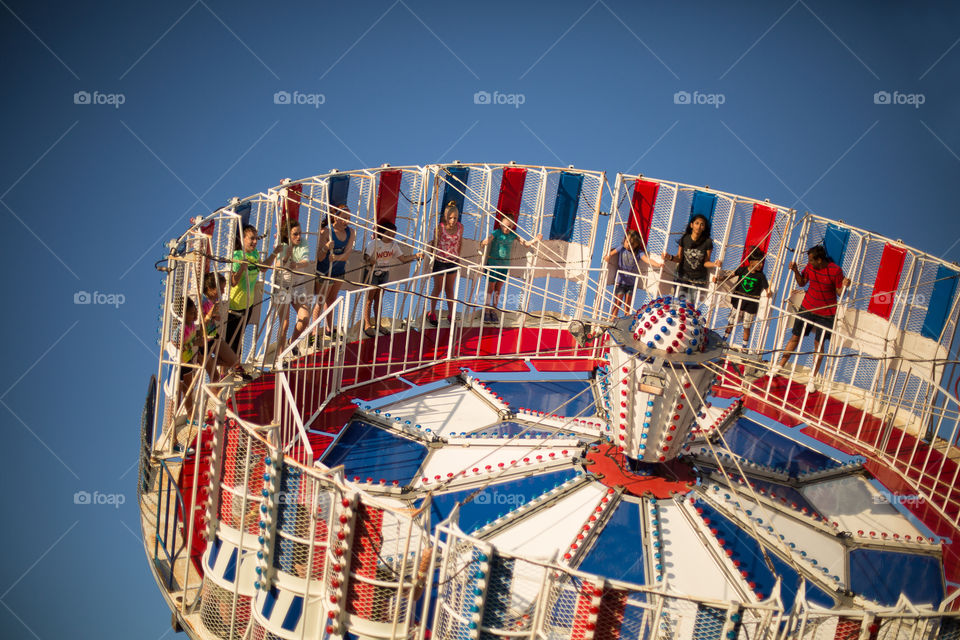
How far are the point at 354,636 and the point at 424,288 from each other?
8.09m

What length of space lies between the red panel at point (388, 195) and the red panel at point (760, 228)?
Result: 655cm

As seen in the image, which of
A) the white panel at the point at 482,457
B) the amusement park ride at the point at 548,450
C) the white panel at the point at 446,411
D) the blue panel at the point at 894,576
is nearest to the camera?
the amusement park ride at the point at 548,450

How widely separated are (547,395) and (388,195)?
15.3 feet

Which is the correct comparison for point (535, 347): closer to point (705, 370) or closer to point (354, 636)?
point (705, 370)

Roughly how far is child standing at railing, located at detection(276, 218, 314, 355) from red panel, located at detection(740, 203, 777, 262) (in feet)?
26.2

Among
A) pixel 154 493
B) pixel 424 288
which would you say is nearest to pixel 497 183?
pixel 424 288

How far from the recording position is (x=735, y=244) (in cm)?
1641

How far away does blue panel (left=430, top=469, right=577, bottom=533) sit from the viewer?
11289 mm

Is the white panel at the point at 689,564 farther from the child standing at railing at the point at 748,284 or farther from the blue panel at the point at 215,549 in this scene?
the child standing at railing at the point at 748,284

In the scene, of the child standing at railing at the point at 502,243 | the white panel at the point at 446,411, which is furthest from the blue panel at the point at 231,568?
the child standing at railing at the point at 502,243

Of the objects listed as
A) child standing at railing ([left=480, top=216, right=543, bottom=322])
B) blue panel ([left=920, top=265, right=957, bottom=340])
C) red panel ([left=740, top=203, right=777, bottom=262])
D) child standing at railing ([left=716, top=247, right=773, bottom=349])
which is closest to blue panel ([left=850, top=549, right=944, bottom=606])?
blue panel ([left=920, top=265, right=957, bottom=340])

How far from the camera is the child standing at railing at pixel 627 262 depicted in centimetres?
1603

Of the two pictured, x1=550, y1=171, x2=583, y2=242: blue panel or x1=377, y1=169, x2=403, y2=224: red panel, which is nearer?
x1=377, y1=169, x2=403, y2=224: red panel

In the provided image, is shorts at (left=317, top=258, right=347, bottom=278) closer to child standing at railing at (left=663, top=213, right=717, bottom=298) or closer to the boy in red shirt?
child standing at railing at (left=663, top=213, right=717, bottom=298)
